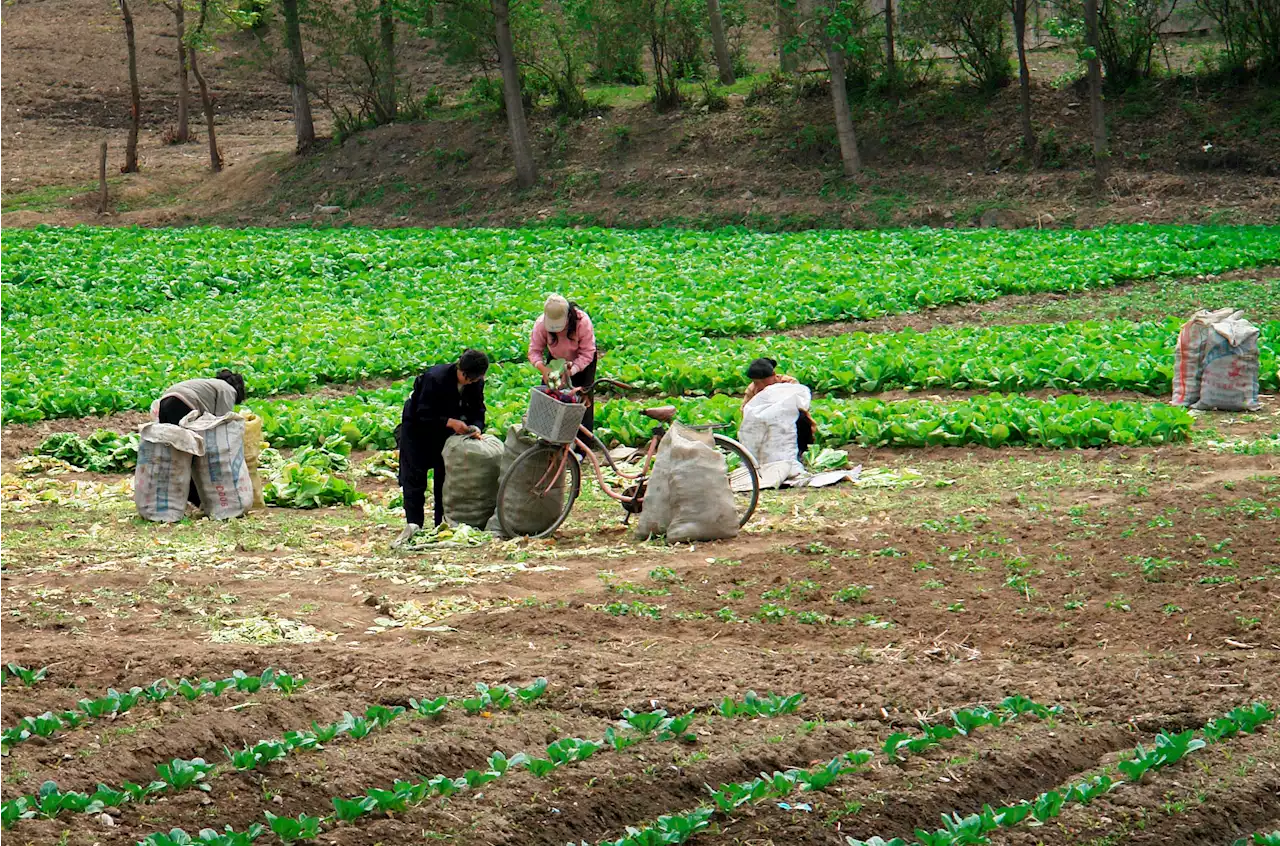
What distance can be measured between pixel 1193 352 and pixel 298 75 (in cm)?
3128

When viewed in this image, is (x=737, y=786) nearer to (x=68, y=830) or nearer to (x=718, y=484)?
(x=68, y=830)

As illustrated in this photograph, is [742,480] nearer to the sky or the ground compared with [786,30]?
nearer to the ground

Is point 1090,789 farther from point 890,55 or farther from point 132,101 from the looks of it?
point 132,101

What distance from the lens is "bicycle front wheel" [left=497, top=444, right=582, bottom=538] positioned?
9047mm

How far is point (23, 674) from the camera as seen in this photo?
18.8 ft

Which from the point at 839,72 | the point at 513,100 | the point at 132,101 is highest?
the point at 132,101

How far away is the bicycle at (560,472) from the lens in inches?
350

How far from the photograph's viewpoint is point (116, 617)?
6980 mm

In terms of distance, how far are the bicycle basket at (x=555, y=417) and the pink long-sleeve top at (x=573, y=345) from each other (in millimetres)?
1929

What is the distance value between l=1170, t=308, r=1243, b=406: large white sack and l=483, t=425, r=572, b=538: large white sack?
6.27 metres

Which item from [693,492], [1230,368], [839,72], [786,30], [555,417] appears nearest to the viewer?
[693,492]

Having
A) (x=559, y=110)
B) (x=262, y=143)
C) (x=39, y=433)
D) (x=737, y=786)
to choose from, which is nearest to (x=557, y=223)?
(x=559, y=110)

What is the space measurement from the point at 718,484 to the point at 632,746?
357cm

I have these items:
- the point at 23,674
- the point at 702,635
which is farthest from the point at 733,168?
the point at 23,674
